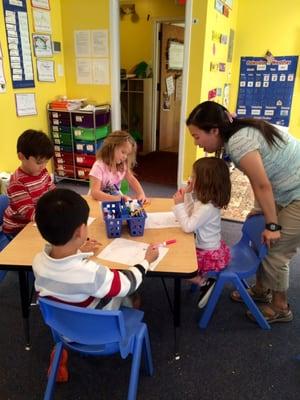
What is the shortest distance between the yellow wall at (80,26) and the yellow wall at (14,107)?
79 mm

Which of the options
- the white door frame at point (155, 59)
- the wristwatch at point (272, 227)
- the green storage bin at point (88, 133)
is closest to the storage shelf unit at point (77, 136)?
the green storage bin at point (88, 133)

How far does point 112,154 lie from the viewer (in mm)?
2059

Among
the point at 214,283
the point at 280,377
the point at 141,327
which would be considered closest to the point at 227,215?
the point at 214,283

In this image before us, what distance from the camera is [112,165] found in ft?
6.91

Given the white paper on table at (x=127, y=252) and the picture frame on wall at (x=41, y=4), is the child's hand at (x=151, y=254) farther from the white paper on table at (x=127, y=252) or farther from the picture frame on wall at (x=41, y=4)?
the picture frame on wall at (x=41, y=4)

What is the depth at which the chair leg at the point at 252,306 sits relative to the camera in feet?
5.73

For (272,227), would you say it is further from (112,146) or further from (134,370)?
(112,146)

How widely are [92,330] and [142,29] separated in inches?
202

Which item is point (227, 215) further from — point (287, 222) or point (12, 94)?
point (12, 94)

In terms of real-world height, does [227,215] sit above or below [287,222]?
below

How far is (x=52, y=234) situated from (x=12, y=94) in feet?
9.40

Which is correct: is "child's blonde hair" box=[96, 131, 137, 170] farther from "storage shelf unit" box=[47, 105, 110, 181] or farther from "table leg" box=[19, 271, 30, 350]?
"storage shelf unit" box=[47, 105, 110, 181]

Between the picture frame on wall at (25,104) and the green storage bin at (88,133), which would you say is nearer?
the picture frame on wall at (25,104)

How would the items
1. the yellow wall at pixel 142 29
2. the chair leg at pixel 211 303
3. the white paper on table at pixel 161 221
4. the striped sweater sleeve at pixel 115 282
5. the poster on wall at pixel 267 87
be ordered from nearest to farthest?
the striped sweater sleeve at pixel 115 282, the white paper on table at pixel 161 221, the chair leg at pixel 211 303, the poster on wall at pixel 267 87, the yellow wall at pixel 142 29
